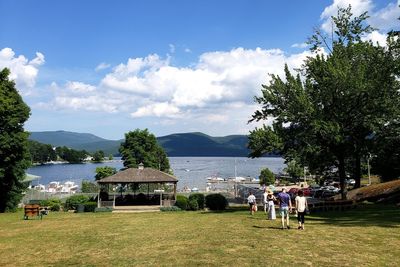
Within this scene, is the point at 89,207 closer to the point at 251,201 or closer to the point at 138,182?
the point at 138,182

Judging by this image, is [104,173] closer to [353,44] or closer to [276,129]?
[276,129]

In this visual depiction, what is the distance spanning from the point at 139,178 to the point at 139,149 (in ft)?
126

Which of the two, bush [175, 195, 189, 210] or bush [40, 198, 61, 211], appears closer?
bush [175, 195, 189, 210]

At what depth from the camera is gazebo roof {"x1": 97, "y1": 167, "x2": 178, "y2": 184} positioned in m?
39.8

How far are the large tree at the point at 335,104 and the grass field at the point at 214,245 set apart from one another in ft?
39.3

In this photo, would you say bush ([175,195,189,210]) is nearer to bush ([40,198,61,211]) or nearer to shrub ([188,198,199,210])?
shrub ([188,198,199,210])

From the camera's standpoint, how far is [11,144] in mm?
36219

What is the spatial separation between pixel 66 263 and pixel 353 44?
30583mm

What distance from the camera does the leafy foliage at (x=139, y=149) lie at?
254 ft

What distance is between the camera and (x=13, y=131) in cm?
3706

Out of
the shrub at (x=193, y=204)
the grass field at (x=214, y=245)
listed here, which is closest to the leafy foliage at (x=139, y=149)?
the shrub at (x=193, y=204)

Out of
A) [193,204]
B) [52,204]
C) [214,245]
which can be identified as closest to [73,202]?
[52,204]

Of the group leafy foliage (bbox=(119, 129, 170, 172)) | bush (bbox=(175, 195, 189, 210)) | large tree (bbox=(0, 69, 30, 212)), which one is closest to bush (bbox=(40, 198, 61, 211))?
large tree (bbox=(0, 69, 30, 212))

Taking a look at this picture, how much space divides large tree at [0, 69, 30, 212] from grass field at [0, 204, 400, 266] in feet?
59.7
